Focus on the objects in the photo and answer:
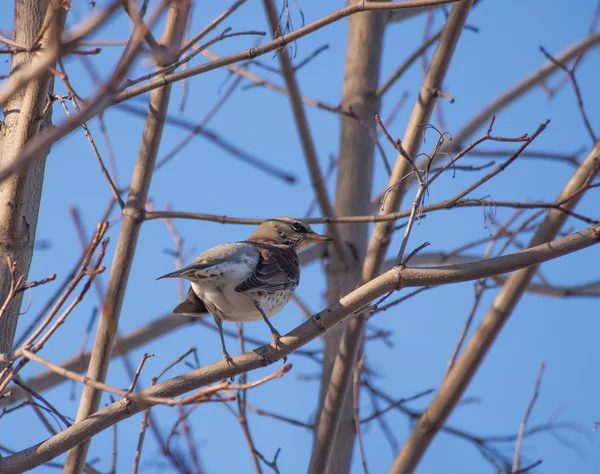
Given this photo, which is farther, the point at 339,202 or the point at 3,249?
the point at 339,202

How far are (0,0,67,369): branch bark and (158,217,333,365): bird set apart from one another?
928 mm

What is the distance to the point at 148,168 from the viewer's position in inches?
165

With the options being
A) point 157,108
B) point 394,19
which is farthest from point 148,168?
point 394,19

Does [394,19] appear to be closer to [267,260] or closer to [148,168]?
[267,260]

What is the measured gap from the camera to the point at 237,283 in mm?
4625

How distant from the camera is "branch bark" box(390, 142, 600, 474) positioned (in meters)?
4.72

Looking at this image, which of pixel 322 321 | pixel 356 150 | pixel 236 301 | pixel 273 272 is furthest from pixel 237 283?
pixel 356 150

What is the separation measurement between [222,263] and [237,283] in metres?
0.16

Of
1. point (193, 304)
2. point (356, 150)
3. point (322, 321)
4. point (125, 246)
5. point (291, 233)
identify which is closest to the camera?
point (322, 321)

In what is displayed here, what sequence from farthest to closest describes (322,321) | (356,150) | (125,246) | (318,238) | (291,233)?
(291,233), (356,150), (318,238), (125,246), (322,321)

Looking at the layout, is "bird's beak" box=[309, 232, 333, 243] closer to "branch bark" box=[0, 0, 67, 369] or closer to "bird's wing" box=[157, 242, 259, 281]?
"bird's wing" box=[157, 242, 259, 281]

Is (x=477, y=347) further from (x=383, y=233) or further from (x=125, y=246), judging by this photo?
(x=125, y=246)

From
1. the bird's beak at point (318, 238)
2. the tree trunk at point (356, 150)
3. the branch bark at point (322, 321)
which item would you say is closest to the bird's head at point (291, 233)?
the bird's beak at point (318, 238)

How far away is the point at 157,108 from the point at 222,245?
3.68ft
